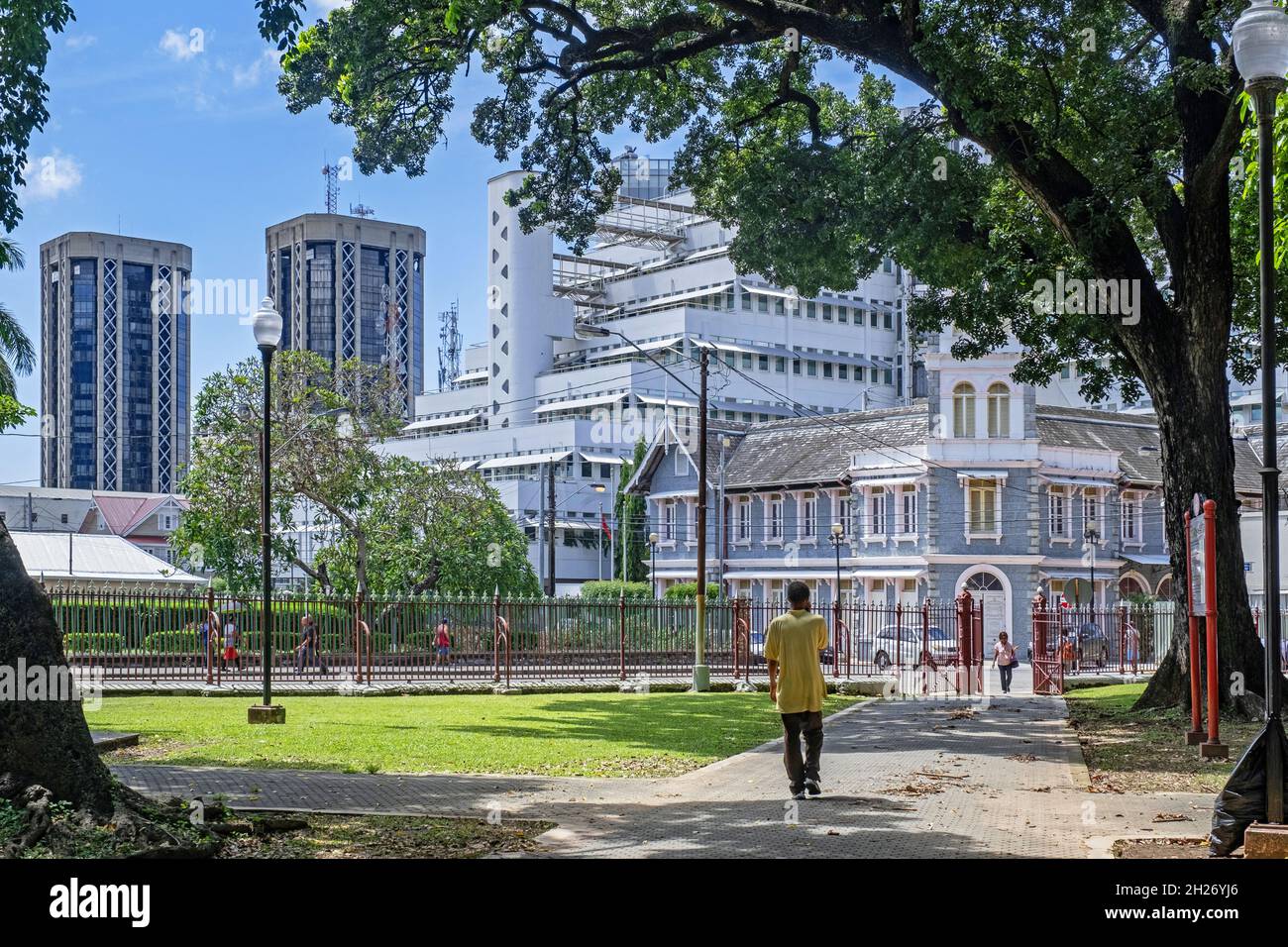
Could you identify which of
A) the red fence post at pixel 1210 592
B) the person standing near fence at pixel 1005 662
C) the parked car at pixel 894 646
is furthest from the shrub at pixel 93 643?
the red fence post at pixel 1210 592

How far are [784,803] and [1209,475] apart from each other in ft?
36.8

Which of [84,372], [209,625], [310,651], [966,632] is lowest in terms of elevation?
[310,651]

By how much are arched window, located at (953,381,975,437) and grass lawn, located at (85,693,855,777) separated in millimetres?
27816

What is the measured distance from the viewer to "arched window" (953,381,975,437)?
54.3 metres

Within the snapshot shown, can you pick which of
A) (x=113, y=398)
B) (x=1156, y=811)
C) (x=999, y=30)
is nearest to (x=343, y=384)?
(x=999, y=30)

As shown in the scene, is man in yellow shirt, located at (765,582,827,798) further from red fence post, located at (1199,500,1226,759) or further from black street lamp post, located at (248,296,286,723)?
black street lamp post, located at (248,296,286,723)

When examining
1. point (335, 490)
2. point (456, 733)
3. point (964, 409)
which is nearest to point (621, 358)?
point (964, 409)

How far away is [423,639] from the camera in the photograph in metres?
32.6

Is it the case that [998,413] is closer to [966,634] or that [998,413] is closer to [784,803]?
[966,634]

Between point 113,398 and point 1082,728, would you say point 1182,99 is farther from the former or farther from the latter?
point 113,398

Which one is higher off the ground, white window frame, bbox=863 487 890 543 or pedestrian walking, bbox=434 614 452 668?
white window frame, bbox=863 487 890 543

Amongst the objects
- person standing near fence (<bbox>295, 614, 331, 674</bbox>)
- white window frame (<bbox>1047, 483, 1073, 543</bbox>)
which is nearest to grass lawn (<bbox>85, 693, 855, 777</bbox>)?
person standing near fence (<bbox>295, 614, 331, 674</bbox>)

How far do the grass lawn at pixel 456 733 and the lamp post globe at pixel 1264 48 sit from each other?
8281mm

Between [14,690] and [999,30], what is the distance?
56.2 ft
